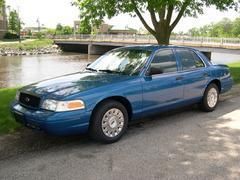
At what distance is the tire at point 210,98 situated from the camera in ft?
24.5

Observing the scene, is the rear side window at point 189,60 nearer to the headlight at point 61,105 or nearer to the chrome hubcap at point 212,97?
the chrome hubcap at point 212,97

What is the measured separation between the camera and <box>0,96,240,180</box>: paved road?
14.1 ft

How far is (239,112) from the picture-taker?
750 centimetres

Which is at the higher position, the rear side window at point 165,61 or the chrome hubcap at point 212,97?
the rear side window at point 165,61

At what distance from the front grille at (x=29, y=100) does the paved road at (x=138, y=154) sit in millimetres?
605

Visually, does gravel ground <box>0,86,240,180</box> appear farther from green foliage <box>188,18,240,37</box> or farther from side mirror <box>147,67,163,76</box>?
green foliage <box>188,18,240,37</box>

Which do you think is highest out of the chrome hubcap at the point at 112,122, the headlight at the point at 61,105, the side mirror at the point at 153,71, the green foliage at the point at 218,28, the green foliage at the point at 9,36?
the green foliage at the point at 218,28

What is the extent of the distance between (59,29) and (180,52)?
12085cm

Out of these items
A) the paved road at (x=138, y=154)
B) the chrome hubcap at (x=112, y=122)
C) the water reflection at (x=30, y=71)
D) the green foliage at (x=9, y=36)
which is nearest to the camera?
the paved road at (x=138, y=154)

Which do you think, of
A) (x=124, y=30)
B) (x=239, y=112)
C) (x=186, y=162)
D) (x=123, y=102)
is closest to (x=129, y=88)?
(x=123, y=102)

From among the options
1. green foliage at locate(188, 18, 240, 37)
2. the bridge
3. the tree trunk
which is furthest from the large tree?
green foliage at locate(188, 18, 240, 37)

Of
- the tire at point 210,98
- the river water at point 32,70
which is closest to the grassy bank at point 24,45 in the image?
the river water at point 32,70

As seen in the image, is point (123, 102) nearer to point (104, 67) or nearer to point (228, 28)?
point (104, 67)

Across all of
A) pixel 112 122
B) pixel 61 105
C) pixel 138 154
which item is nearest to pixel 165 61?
pixel 112 122
